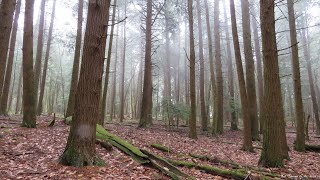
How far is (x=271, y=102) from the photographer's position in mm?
7051

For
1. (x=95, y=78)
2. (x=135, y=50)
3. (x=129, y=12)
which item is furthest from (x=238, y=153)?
(x=135, y=50)

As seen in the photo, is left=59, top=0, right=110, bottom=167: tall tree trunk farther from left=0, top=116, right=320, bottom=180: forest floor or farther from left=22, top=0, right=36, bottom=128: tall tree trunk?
left=22, top=0, right=36, bottom=128: tall tree trunk

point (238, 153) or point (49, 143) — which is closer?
point (49, 143)

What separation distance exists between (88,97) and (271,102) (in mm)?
4764

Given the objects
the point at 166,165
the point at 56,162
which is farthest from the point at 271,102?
the point at 56,162

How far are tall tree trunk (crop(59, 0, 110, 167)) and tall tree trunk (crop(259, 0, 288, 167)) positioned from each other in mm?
4392

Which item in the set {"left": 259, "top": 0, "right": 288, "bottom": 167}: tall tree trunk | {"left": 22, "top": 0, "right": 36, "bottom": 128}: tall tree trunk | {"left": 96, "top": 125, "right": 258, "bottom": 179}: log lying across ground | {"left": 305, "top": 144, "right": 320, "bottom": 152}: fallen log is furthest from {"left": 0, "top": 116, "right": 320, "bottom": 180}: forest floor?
{"left": 305, "top": 144, "right": 320, "bottom": 152}: fallen log

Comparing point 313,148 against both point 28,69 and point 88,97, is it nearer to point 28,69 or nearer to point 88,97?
point 88,97

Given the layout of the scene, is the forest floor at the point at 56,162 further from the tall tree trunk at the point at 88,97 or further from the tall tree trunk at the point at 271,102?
the tall tree trunk at the point at 271,102

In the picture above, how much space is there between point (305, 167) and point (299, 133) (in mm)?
3314

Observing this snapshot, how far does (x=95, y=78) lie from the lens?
5.53m

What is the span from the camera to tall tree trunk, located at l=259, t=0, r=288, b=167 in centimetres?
698

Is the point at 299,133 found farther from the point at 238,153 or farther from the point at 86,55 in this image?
Answer: the point at 86,55

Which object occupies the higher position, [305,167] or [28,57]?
[28,57]
